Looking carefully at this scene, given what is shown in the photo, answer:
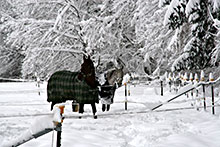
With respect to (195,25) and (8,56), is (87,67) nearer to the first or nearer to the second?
(195,25)

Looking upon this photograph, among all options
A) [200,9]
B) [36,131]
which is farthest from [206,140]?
[200,9]

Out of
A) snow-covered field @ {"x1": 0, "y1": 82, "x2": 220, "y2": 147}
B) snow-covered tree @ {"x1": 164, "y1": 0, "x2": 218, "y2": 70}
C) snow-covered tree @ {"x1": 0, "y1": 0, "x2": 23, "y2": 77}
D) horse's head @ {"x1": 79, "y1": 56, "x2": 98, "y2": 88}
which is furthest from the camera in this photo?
snow-covered tree @ {"x1": 0, "y1": 0, "x2": 23, "y2": 77}

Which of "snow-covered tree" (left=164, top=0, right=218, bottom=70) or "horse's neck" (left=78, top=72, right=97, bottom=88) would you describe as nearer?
"snow-covered tree" (left=164, top=0, right=218, bottom=70)

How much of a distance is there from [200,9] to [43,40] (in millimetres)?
10486

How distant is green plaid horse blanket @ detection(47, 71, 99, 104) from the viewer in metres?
6.86

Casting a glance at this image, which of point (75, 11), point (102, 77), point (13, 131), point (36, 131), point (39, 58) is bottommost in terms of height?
point (13, 131)

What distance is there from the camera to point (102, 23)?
12.9m

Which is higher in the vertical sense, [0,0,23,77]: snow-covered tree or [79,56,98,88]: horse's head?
[0,0,23,77]: snow-covered tree

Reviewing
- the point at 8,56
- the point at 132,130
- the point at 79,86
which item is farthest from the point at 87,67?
the point at 8,56

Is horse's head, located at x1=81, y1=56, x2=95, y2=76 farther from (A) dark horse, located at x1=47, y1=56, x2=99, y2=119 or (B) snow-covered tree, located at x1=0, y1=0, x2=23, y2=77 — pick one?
(B) snow-covered tree, located at x1=0, y1=0, x2=23, y2=77

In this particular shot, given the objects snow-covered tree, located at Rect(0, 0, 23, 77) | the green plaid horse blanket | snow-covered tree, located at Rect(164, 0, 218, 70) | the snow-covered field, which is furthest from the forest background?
snow-covered tree, located at Rect(0, 0, 23, 77)

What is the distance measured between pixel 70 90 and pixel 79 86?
13.0 inches

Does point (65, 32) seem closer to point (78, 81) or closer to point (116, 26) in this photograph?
point (116, 26)

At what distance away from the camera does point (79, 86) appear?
6.89 m
